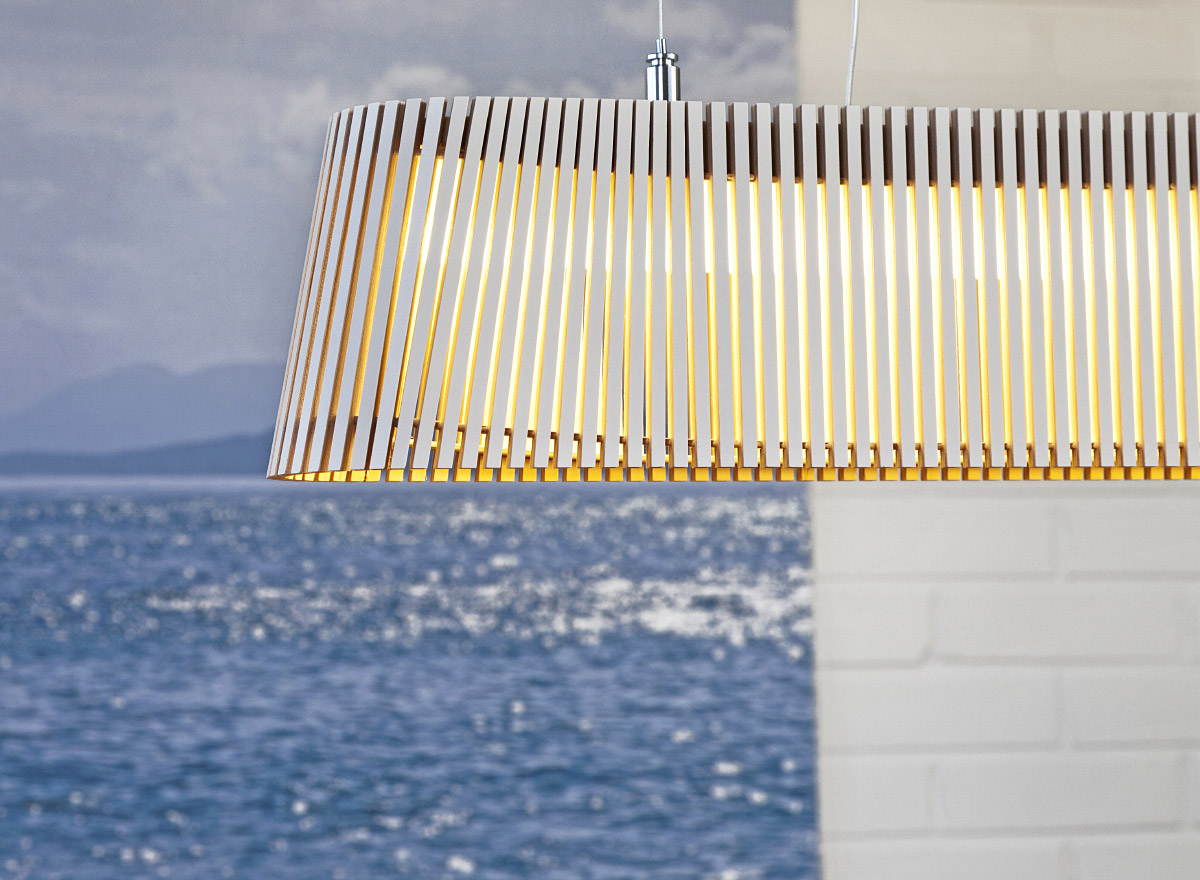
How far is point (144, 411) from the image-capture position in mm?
4926

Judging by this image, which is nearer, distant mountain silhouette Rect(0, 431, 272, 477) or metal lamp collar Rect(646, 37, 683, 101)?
metal lamp collar Rect(646, 37, 683, 101)

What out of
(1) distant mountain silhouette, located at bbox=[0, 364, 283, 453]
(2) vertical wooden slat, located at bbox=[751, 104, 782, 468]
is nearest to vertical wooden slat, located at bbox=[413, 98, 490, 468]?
(2) vertical wooden slat, located at bbox=[751, 104, 782, 468]

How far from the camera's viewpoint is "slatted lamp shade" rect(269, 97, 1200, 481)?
17.7 inches

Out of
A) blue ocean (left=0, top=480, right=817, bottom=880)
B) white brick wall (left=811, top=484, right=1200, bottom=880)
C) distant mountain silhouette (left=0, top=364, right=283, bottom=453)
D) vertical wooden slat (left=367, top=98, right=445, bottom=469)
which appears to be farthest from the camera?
blue ocean (left=0, top=480, right=817, bottom=880)

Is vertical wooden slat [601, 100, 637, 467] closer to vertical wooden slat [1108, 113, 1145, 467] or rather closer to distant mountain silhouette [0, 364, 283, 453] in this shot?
vertical wooden slat [1108, 113, 1145, 467]

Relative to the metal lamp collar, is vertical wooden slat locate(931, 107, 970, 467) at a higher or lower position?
lower

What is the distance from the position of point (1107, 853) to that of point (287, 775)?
10.6 meters

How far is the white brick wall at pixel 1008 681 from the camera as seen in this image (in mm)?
1120

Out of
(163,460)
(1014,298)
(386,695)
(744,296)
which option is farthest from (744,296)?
(386,695)

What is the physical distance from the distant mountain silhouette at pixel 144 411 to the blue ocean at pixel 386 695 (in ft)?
18.1

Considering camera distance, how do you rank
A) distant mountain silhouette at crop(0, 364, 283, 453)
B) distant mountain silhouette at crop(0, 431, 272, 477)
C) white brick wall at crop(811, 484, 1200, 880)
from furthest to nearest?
1. distant mountain silhouette at crop(0, 431, 272, 477)
2. distant mountain silhouette at crop(0, 364, 283, 453)
3. white brick wall at crop(811, 484, 1200, 880)

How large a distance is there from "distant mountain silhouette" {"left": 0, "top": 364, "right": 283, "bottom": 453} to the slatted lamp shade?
3721mm

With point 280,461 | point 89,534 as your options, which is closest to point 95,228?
point 280,461

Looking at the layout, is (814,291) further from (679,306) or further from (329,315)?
(329,315)
